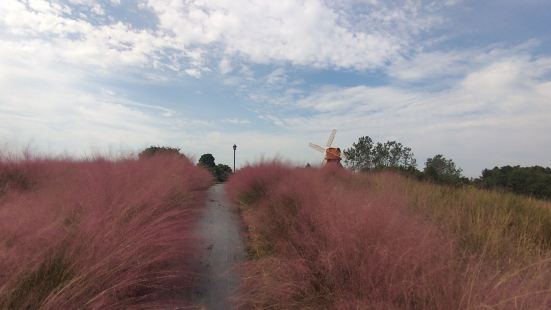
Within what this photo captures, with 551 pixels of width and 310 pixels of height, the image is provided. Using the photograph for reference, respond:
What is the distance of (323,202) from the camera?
516 centimetres

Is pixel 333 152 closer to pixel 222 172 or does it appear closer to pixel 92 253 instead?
pixel 222 172

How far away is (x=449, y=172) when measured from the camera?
29500 mm

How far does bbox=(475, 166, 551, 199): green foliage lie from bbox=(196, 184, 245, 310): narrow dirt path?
40.6 feet

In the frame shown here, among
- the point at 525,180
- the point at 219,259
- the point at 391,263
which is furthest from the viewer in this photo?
the point at 525,180

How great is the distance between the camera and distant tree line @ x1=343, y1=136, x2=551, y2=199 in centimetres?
1482

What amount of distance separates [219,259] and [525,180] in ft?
64.4

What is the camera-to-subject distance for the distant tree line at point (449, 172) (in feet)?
48.6

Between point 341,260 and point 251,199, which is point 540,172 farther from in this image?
point 341,260

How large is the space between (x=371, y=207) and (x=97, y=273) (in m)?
2.77

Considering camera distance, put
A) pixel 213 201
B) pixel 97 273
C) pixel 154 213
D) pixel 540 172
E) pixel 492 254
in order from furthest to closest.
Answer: pixel 540 172 → pixel 213 201 → pixel 154 213 → pixel 492 254 → pixel 97 273

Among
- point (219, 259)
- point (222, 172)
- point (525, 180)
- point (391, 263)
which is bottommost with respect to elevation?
point (219, 259)

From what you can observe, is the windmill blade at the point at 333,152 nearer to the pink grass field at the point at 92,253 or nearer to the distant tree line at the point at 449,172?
the distant tree line at the point at 449,172

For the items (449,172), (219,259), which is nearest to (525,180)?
(449,172)

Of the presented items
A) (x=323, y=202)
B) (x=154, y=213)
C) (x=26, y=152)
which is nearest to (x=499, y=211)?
(x=323, y=202)
